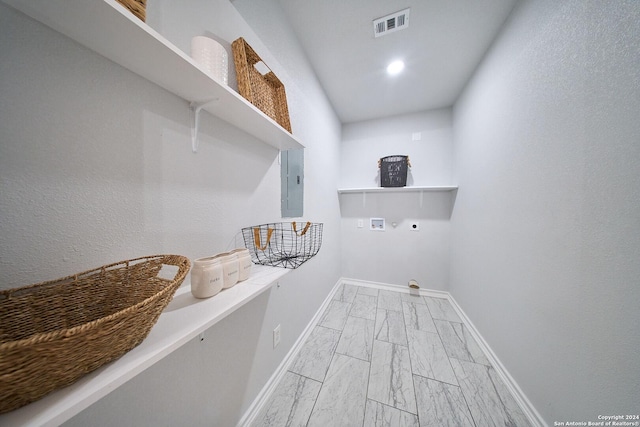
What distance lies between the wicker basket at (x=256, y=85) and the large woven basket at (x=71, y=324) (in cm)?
69

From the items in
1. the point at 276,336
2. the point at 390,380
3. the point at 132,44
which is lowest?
the point at 390,380

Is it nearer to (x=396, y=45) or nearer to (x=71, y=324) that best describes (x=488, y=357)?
(x=71, y=324)

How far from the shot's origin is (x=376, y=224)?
2.50 metres

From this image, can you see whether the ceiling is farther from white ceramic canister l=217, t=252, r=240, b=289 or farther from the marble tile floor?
the marble tile floor

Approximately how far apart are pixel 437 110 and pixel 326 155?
1510 millimetres

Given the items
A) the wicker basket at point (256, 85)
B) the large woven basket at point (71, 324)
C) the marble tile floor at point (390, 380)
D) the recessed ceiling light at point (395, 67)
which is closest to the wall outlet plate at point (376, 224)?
the marble tile floor at point (390, 380)

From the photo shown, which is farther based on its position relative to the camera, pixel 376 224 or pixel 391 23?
pixel 376 224

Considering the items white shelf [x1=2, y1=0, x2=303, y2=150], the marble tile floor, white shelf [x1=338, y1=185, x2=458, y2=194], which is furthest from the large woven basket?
white shelf [x1=338, y1=185, x2=458, y2=194]

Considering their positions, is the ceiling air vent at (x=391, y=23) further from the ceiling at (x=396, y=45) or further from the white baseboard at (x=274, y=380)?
the white baseboard at (x=274, y=380)

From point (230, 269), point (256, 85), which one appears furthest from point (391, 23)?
point (230, 269)

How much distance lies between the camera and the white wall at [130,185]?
1.31 feet

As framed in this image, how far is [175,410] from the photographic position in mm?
646

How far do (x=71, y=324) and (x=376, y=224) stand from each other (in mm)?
2456

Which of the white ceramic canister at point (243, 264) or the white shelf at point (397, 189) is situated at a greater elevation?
the white shelf at point (397, 189)
